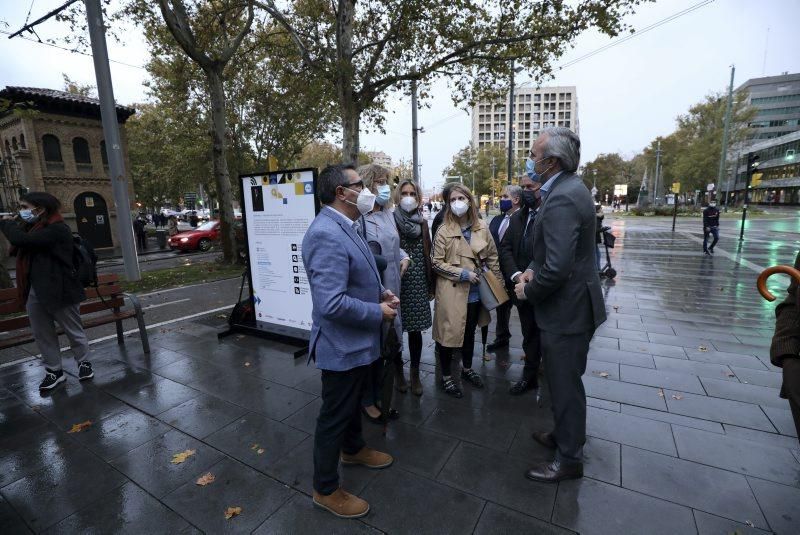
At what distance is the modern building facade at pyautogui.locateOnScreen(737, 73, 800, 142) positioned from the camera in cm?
6975

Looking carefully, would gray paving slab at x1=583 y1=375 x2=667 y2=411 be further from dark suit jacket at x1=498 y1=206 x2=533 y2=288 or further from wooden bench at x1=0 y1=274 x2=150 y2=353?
wooden bench at x1=0 y1=274 x2=150 y2=353

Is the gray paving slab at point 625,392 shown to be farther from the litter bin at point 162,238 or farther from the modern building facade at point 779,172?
the modern building facade at point 779,172

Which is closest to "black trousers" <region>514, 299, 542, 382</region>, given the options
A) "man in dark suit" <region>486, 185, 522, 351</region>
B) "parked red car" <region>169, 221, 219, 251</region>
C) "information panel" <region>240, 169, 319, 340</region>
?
"man in dark suit" <region>486, 185, 522, 351</region>

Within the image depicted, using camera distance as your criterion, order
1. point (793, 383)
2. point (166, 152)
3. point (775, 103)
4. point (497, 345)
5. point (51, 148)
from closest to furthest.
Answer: point (793, 383)
point (497, 345)
point (51, 148)
point (166, 152)
point (775, 103)

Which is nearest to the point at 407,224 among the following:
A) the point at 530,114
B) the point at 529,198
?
the point at 529,198

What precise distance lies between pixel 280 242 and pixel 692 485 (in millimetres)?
4505

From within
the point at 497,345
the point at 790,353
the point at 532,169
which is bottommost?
the point at 497,345

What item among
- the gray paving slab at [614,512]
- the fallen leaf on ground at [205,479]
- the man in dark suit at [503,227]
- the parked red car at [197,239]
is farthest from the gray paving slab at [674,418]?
the parked red car at [197,239]

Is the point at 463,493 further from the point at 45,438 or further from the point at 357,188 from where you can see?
the point at 45,438

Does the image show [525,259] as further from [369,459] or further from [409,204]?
[369,459]

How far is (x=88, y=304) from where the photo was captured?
15.9 feet

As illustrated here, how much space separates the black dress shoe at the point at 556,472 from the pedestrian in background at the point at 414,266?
1412 mm

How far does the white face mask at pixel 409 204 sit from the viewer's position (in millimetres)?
3711

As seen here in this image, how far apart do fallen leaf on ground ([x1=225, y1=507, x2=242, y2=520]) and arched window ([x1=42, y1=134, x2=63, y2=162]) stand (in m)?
29.7
